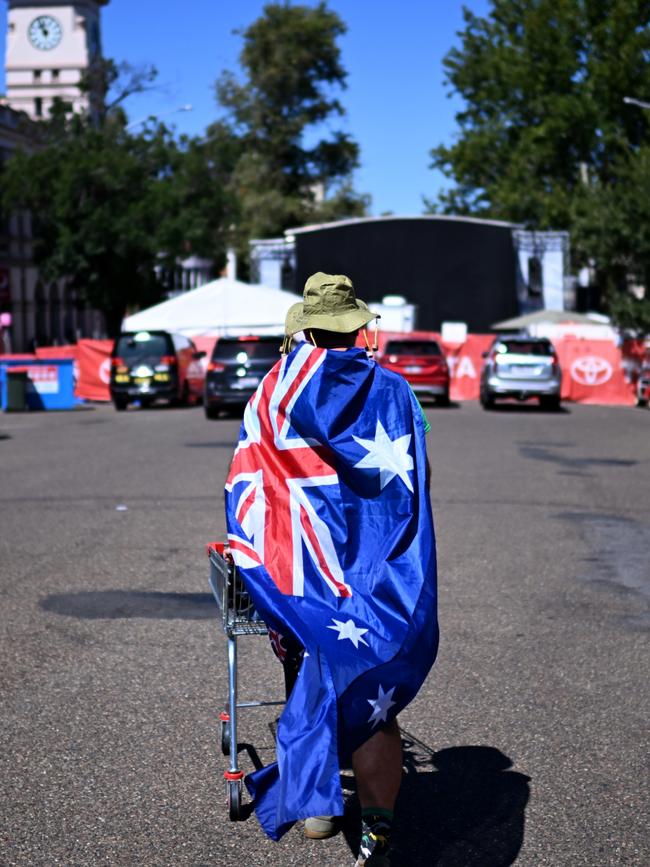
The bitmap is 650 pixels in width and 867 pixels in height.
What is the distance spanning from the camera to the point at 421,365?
32.6m

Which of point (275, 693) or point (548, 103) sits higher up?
point (548, 103)

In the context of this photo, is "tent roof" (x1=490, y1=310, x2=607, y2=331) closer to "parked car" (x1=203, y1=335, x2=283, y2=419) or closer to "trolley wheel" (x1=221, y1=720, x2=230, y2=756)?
"parked car" (x1=203, y1=335, x2=283, y2=419)

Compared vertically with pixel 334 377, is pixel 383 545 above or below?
below

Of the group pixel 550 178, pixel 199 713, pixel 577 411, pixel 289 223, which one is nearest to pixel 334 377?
pixel 199 713

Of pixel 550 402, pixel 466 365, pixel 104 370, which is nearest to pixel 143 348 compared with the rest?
pixel 104 370

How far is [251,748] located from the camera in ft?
16.1

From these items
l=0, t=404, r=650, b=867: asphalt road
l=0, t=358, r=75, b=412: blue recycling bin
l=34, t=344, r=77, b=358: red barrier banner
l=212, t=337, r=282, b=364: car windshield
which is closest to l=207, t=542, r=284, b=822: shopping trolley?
l=0, t=404, r=650, b=867: asphalt road

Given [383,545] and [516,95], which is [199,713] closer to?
[383,545]

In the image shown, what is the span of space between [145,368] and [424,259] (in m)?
26.9

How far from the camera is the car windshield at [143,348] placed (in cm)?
3200

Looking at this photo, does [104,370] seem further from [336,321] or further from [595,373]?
[336,321]

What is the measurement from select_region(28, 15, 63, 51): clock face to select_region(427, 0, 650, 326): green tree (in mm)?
46527

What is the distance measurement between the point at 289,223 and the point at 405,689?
223ft

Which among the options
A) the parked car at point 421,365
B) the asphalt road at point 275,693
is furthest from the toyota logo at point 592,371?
the asphalt road at point 275,693
